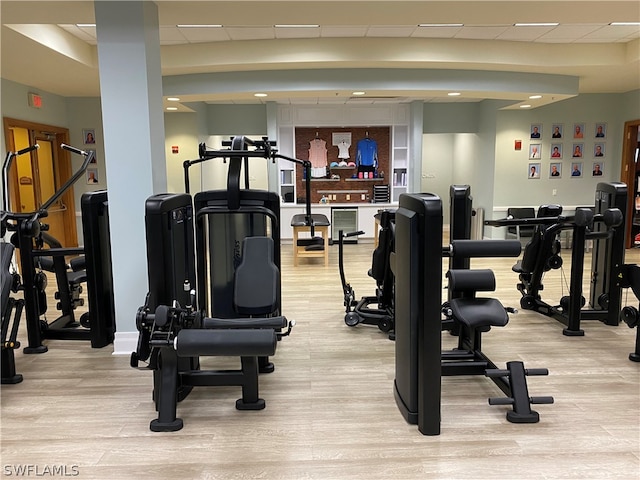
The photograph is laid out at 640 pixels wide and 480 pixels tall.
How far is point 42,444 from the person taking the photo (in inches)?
99.8

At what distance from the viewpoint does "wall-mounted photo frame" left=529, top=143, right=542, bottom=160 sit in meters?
8.63

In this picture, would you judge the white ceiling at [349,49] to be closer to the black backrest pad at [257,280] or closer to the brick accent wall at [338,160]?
the black backrest pad at [257,280]

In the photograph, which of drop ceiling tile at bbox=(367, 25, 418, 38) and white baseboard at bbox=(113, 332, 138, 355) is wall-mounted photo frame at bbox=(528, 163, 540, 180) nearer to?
drop ceiling tile at bbox=(367, 25, 418, 38)

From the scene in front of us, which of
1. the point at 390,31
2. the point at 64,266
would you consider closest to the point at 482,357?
the point at 64,266

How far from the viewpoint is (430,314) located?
242cm

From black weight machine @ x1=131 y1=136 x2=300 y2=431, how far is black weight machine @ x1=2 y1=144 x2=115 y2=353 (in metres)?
0.84

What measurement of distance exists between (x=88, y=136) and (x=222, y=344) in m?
6.91

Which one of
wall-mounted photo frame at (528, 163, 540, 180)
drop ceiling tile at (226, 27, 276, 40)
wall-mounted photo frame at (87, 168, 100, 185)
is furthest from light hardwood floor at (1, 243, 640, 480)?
wall-mounted photo frame at (528, 163, 540, 180)

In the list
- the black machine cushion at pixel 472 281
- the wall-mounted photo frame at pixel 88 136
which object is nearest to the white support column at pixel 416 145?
the wall-mounted photo frame at pixel 88 136

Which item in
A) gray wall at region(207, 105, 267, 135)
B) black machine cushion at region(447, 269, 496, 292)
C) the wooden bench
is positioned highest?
gray wall at region(207, 105, 267, 135)

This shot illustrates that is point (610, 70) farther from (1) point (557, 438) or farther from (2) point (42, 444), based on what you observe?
(2) point (42, 444)

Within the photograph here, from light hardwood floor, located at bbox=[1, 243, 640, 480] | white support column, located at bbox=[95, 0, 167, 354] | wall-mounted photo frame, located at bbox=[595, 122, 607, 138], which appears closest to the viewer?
light hardwood floor, located at bbox=[1, 243, 640, 480]

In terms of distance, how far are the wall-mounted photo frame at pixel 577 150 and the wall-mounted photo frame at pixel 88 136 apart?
8469 mm

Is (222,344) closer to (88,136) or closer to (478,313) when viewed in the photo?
(478,313)
